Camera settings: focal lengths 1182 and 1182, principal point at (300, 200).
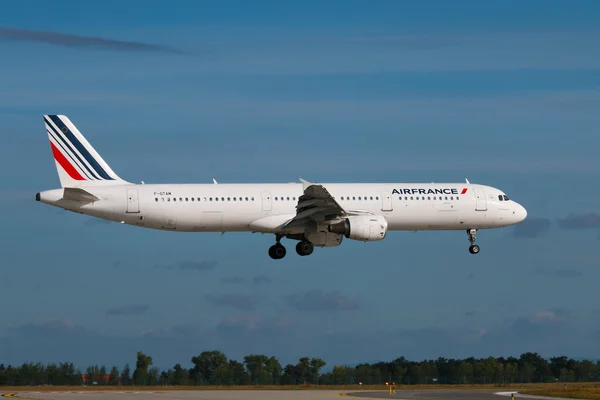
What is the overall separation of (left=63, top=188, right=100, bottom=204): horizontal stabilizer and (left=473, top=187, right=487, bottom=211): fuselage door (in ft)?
84.3

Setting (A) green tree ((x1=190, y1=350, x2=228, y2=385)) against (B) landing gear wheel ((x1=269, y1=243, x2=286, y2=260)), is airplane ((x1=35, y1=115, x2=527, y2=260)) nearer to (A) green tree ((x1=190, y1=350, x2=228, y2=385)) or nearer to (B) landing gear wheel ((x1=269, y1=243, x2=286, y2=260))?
(B) landing gear wheel ((x1=269, y1=243, x2=286, y2=260))

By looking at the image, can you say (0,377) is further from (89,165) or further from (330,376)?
(330,376)

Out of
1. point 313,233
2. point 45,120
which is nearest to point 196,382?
point 313,233

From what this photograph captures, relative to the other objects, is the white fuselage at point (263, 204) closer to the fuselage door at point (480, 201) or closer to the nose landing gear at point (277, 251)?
the fuselage door at point (480, 201)

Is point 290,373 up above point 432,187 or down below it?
below

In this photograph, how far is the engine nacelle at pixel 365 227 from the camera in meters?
76.1

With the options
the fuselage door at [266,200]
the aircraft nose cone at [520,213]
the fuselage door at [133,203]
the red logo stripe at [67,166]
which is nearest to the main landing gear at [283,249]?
the fuselage door at [266,200]

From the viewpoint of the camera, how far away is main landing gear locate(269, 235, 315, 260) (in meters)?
80.5

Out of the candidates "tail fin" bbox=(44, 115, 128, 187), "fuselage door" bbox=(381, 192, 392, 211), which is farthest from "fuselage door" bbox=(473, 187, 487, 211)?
"tail fin" bbox=(44, 115, 128, 187)

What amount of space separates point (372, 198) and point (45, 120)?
22.5 metres

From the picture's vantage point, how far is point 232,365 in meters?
114

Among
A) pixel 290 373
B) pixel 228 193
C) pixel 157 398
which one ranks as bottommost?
pixel 157 398

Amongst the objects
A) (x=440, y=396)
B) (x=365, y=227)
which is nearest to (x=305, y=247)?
(x=365, y=227)

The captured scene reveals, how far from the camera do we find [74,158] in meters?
78.5
